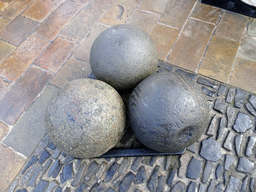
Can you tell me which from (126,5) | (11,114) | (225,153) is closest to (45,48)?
(11,114)

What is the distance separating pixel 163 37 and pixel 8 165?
3.16 metres

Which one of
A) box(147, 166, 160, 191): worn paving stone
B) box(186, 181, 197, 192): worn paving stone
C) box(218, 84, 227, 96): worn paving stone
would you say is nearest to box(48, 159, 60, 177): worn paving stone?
box(147, 166, 160, 191): worn paving stone

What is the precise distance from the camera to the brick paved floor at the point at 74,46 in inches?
117

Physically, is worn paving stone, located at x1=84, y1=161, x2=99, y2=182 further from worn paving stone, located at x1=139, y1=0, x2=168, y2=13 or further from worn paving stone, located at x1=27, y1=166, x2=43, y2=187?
worn paving stone, located at x1=139, y1=0, x2=168, y2=13

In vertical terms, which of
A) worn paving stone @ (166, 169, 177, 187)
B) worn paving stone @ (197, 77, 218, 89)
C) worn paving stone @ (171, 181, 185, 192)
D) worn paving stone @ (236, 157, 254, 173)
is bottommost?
worn paving stone @ (171, 181, 185, 192)

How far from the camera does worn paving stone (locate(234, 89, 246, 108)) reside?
2.76 meters

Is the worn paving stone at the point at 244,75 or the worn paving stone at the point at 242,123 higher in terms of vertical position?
the worn paving stone at the point at 244,75

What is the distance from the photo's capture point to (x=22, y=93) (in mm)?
3189

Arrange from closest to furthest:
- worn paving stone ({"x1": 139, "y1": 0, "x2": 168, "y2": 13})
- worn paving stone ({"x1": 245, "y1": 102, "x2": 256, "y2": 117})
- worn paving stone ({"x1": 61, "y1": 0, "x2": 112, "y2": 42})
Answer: worn paving stone ({"x1": 245, "y1": 102, "x2": 256, "y2": 117}) → worn paving stone ({"x1": 61, "y1": 0, "x2": 112, "y2": 42}) → worn paving stone ({"x1": 139, "y1": 0, "x2": 168, "y2": 13})

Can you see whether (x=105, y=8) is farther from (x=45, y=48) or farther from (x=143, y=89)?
(x=143, y=89)

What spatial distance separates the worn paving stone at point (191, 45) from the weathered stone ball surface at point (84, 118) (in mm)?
1660

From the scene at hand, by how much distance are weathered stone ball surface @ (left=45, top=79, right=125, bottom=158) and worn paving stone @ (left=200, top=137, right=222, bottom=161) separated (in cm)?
119

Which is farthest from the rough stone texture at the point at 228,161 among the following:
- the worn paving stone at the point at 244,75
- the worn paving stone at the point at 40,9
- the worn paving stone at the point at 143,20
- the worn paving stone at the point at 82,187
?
the worn paving stone at the point at 40,9

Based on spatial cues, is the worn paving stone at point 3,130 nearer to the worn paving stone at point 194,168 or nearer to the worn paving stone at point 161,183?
the worn paving stone at point 161,183
